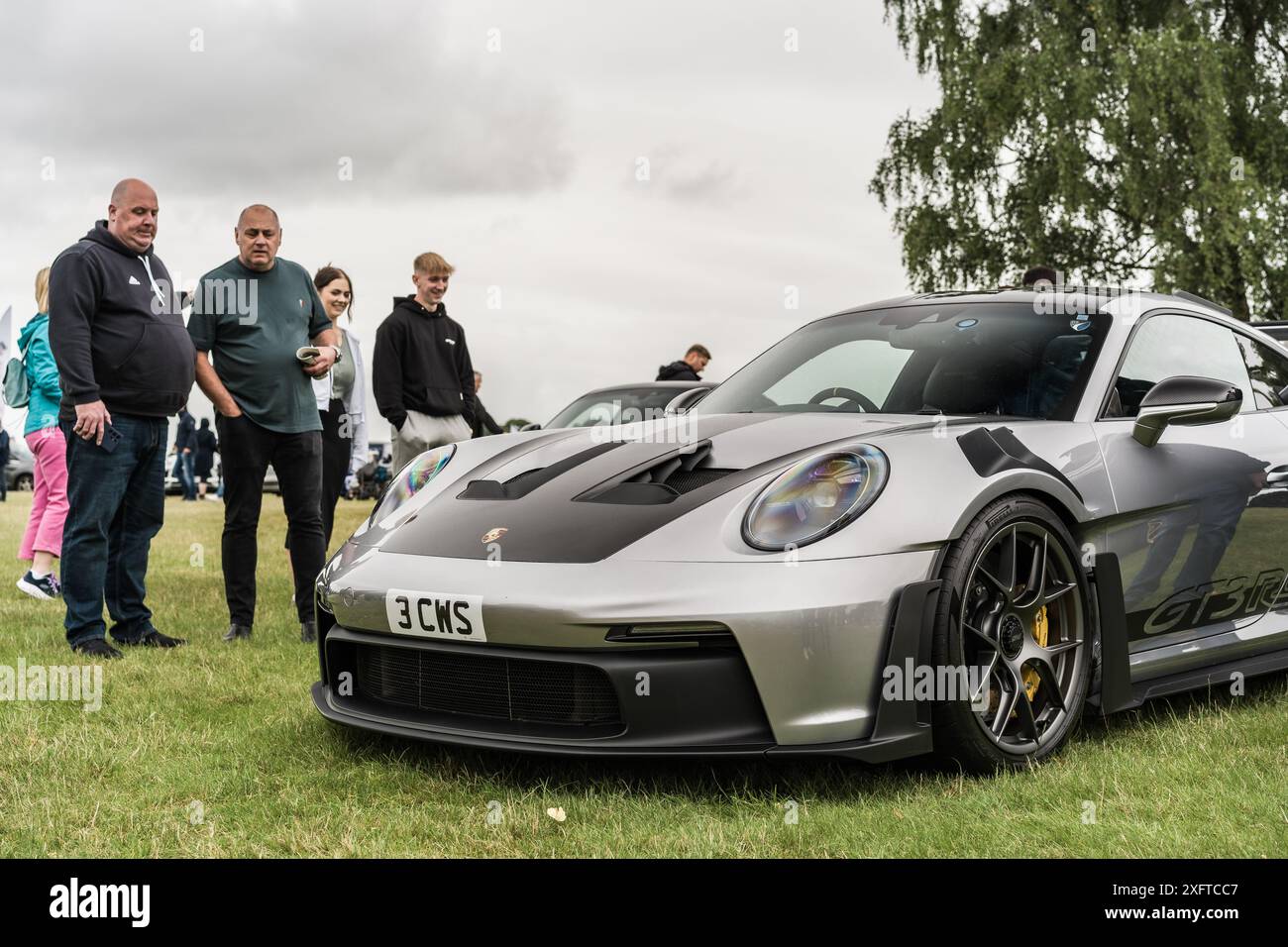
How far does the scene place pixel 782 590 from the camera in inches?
117

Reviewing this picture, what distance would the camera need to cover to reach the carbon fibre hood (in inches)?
127

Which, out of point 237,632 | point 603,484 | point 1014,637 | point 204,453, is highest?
point 603,484

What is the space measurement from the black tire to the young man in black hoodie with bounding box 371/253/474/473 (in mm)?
4255

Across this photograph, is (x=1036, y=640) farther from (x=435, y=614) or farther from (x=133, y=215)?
(x=133, y=215)

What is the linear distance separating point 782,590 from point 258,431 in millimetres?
3446

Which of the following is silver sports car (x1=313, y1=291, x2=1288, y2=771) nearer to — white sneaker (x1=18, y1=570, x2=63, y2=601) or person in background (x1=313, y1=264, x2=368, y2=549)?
person in background (x1=313, y1=264, x2=368, y2=549)

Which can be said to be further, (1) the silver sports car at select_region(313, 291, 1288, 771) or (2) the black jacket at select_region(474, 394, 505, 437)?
(2) the black jacket at select_region(474, 394, 505, 437)

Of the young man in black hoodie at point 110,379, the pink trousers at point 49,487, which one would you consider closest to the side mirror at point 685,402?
the young man in black hoodie at point 110,379

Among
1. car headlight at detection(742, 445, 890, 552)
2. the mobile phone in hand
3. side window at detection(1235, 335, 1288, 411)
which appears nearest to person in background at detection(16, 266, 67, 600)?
the mobile phone in hand

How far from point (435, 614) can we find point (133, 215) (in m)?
3.10

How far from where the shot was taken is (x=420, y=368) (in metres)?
6.99

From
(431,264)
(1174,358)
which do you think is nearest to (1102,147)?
(431,264)

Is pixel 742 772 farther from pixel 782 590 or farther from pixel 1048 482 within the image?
pixel 1048 482

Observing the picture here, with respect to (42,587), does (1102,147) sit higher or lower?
higher
